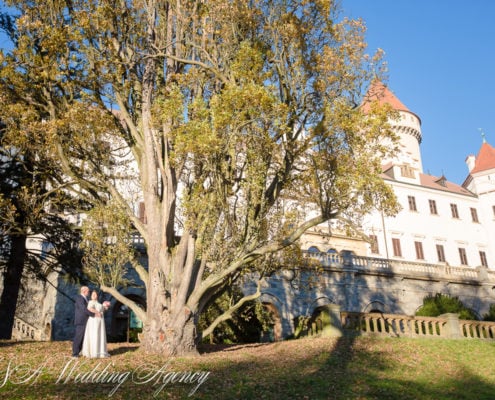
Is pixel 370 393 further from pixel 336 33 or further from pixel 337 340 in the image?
pixel 336 33

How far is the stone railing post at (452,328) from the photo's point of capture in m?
18.8

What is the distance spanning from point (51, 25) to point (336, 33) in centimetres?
865

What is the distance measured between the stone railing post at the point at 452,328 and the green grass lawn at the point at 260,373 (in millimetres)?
3799

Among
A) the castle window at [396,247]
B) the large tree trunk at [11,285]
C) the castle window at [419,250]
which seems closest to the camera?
the large tree trunk at [11,285]

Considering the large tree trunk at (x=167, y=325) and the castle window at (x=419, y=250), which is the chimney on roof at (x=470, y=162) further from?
the large tree trunk at (x=167, y=325)

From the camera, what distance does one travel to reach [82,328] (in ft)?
37.6

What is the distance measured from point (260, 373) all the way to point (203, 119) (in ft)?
21.2

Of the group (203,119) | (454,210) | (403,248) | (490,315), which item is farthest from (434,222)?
(203,119)

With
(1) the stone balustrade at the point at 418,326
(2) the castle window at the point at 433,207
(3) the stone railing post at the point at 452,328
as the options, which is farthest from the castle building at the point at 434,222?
(3) the stone railing post at the point at 452,328

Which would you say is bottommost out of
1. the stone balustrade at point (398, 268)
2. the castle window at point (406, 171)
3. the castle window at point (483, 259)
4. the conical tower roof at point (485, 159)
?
the stone balustrade at point (398, 268)

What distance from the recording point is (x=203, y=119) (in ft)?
41.6

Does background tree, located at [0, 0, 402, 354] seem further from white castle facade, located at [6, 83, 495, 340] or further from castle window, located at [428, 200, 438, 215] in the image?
castle window, located at [428, 200, 438, 215]

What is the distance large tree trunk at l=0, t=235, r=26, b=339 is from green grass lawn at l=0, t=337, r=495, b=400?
2270 millimetres

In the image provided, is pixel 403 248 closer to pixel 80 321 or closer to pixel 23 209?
pixel 23 209
